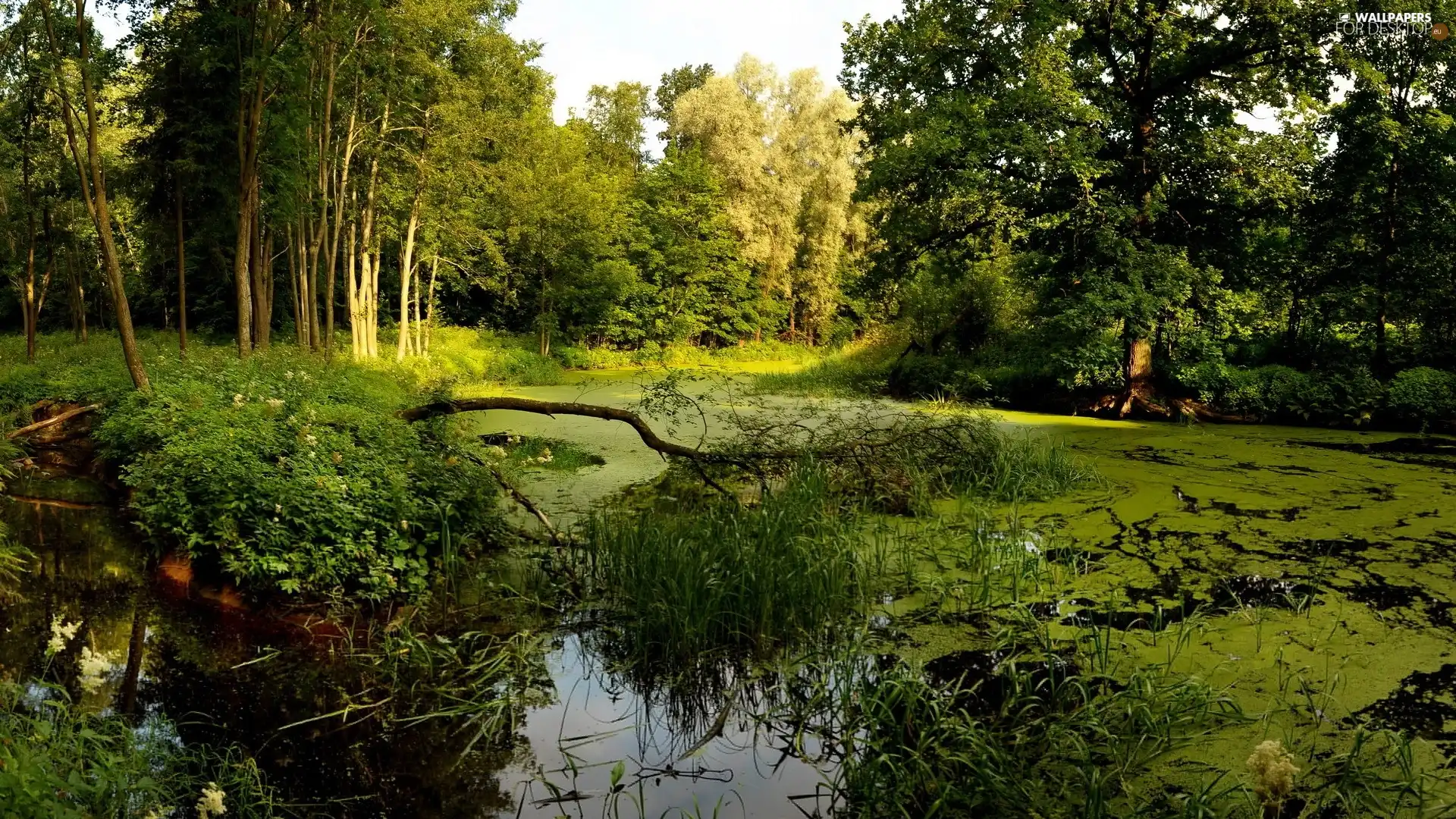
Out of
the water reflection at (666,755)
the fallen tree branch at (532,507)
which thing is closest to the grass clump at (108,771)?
the water reflection at (666,755)

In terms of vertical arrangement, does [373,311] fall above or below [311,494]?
above

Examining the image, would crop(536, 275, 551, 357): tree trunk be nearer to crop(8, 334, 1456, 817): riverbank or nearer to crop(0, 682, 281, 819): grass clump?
crop(8, 334, 1456, 817): riverbank

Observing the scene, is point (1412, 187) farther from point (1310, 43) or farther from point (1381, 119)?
point (1310, 43)

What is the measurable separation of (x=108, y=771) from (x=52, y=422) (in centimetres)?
874

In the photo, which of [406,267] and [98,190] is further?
[406,267]

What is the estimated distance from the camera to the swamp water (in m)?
2.91

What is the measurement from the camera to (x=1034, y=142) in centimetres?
1177

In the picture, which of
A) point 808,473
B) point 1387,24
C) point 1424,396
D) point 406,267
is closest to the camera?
point 808,473

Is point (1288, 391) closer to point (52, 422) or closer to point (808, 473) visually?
point (808, 473)

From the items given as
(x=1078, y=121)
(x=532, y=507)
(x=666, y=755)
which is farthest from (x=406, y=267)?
(x=666, y=755)

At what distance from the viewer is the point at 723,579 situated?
4.17 m

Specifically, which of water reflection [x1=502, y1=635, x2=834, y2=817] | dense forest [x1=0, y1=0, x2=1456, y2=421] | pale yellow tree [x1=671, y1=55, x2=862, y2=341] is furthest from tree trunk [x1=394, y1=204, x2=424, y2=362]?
water reflection [x1=502, y1=635, x2=834, y2=817]

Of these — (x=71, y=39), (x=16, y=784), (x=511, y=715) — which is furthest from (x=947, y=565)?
(x=71, y=39)

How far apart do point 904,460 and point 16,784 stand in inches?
230
